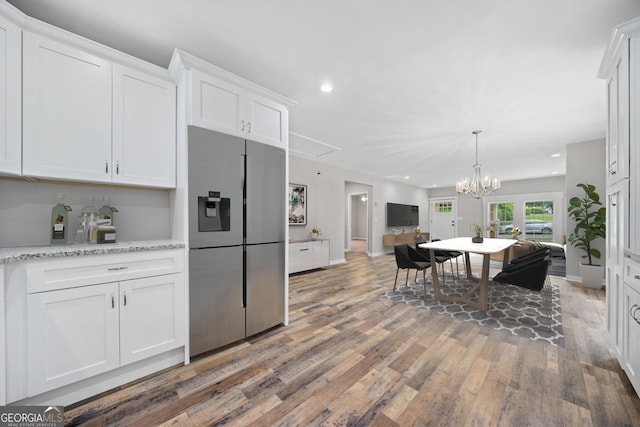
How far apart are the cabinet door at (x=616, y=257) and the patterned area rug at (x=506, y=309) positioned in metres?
0.50

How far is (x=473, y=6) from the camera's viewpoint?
156cm

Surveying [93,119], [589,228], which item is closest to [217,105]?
[93,119]

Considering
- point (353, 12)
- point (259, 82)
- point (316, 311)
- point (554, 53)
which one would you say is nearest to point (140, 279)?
point (316, 311)

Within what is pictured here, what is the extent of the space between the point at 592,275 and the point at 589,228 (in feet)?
2.47

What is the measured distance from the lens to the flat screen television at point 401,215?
8086 millimetres

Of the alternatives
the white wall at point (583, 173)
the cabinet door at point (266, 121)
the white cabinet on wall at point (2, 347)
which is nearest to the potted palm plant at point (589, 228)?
the white wall at point (583, 173)

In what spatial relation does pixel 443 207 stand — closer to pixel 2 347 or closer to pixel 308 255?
pixel 308 255

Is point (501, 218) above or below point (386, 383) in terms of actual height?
above

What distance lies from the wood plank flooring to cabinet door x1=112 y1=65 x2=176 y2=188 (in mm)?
1562

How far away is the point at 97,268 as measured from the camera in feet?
5.22

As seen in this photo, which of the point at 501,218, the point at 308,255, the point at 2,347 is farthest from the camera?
the point at 501,218

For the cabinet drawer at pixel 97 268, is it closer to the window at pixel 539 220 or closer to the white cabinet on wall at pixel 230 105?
the white cabinet on wall at pixel 230 105

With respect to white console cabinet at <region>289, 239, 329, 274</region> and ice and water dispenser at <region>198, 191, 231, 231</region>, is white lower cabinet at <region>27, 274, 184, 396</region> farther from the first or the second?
white console cabinet at <region>289, 239, 329, 274</region>

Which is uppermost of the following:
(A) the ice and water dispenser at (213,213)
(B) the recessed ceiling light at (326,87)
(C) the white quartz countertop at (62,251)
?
(B) the recessed ceiling light at (326,87)
